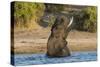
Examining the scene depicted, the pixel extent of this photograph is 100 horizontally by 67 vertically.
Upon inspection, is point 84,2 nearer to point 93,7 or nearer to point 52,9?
point 93,7

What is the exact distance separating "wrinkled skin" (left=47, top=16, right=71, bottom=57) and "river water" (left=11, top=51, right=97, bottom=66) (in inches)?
2.4

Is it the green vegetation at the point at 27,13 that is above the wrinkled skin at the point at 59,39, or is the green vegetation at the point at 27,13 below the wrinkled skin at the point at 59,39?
above

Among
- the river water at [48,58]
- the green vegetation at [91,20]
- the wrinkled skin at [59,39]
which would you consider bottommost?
the river water at [48,58]

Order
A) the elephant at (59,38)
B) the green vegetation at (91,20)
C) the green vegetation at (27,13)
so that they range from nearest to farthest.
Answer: the green vegetation at (27,13) → the elephant at (59,38) → the green vegetation at (91,20)

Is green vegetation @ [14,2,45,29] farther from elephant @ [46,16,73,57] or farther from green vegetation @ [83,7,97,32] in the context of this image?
green vegetation @ [83,7,97,32]

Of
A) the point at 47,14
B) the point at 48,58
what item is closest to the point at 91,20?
the point at 47,14

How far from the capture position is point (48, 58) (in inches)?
96.9

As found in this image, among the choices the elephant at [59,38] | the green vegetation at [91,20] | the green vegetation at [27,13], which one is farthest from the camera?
the green vegetation at [91,20]

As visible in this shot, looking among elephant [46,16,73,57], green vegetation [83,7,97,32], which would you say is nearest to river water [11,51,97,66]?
elephant [46,16,73,57]

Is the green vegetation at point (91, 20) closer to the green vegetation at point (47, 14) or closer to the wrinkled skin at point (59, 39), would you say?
the green vegetation at point (47, 14)

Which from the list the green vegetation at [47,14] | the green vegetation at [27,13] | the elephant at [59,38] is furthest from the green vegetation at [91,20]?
the green vegetation at [27,13]

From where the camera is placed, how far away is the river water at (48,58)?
2.32 meters

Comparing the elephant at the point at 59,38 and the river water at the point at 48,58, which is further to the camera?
the elephant at the point at 59,38
